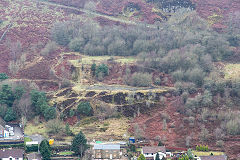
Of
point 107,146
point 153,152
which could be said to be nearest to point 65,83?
point 107,146

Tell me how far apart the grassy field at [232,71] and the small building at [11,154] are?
35.6 m

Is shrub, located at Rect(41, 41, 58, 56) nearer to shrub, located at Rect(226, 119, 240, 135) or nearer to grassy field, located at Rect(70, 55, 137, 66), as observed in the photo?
grassy field, located at Rect(70, 55, 137, 66)

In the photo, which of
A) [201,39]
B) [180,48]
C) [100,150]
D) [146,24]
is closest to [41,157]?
[100,150]

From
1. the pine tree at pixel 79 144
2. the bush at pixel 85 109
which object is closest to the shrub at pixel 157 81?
the bush at pixel 85 109

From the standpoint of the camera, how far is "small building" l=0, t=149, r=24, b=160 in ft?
164

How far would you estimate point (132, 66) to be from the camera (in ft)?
238

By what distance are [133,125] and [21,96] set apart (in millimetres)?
17768

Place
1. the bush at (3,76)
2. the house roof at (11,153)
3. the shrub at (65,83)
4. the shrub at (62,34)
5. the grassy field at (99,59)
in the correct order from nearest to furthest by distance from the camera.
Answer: the house roof at (11,153)
the shrub at (65,83)
the bush at (3,76)
the grassy field at (99,59)
the shrub at (62,34)

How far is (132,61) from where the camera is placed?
74812 mm

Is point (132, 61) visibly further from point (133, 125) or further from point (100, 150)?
point (100, 150)

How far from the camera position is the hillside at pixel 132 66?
190ft

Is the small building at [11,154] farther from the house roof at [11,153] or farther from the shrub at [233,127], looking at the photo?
the shrub at [233,127]

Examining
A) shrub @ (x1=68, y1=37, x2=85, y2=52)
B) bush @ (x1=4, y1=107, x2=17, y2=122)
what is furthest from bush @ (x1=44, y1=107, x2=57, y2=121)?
shrub @ (x1=68, y1=37, x2=85, y2=52)

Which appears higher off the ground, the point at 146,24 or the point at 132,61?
the point at 146,24
